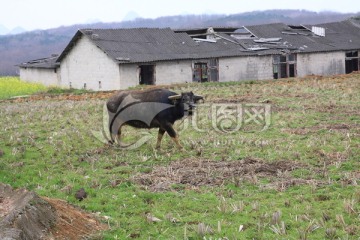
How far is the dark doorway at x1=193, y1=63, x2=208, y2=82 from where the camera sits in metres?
37.5

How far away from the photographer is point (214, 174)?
9.92 metres

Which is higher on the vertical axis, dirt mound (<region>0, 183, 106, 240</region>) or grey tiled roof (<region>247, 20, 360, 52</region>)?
grey tiled roof (<region>247, 20, 360, 52</region>)

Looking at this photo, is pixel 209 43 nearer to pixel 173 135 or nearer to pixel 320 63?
pixel 320 63

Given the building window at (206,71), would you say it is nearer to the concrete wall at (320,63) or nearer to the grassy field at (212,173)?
the concrete wall at (320,63)

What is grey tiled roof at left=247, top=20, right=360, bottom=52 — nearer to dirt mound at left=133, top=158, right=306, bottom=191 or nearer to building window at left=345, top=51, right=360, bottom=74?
building window at left=345, top=51, right=360, bottom=74

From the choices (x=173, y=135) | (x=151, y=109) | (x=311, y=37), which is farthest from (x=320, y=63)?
(x=173, y=135)

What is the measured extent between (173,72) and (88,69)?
5.76 meters

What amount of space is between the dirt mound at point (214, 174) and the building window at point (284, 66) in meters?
30.4

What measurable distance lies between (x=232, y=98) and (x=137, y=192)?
14.1 meters

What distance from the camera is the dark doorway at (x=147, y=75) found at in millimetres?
35234

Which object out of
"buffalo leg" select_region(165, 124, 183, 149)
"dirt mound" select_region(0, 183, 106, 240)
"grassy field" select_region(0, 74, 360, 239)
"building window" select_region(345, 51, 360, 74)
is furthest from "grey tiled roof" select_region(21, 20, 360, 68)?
"dirt mound" select_region(0, 183, 106, 240)

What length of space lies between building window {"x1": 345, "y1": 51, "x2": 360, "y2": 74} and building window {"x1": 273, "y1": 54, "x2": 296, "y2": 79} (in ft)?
19.7

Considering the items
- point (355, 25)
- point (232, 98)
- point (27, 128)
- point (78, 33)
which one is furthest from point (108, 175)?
point (355, 25)

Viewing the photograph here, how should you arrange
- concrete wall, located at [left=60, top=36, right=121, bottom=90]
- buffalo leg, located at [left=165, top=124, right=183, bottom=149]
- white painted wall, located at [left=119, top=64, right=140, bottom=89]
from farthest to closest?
concrete wall, located at [left=60, top=36, right=121, bottom=90] < white painted wall, located at [left=119, top=64, right=140, bottom=89] < buffalo leg, located at [left=165, top=124, right=183, bottom=149]
